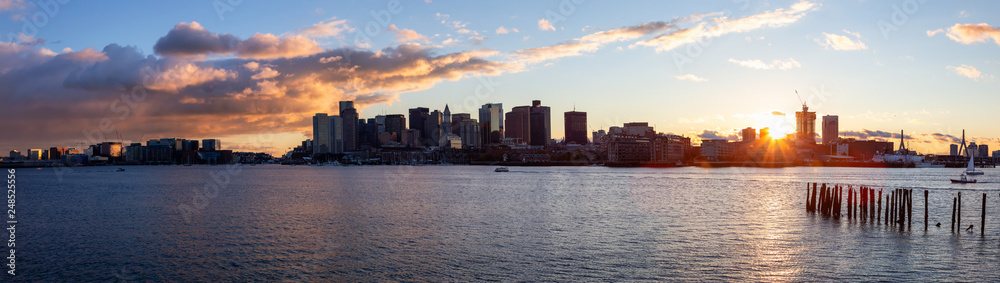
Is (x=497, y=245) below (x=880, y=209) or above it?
below

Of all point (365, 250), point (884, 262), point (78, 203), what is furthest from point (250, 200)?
point (884, 262)

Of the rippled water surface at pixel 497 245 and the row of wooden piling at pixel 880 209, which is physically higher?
the row of wooden piling at pixel 880 209

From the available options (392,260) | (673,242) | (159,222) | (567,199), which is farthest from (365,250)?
(567,199)

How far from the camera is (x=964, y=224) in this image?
4678 centimetres

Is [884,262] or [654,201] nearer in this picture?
[884,262]

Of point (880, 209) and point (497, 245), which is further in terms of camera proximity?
point (880, 209)

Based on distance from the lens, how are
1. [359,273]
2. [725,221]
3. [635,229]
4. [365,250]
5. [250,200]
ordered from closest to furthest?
[359,273]
[365,250]
[635,229]
[725,221]
[250,200]

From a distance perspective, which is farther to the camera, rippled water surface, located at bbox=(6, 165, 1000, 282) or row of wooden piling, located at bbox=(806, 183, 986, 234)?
row of wooden piling, located at bbox=(806, 183, 986, 234)

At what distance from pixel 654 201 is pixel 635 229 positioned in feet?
88.2

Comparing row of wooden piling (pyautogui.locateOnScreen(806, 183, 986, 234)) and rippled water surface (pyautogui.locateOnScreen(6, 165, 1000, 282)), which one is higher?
row of wooden piling (pyautogui.locateOnScreen(806, 183, 986, 234))

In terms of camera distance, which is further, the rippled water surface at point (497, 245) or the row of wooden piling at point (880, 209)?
the row of wooden piling at point (880, 209)

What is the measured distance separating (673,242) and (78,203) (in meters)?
67.8

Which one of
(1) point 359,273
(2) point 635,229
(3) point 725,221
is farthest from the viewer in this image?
(3) point 725,221

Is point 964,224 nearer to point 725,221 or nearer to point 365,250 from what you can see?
point 725,221
